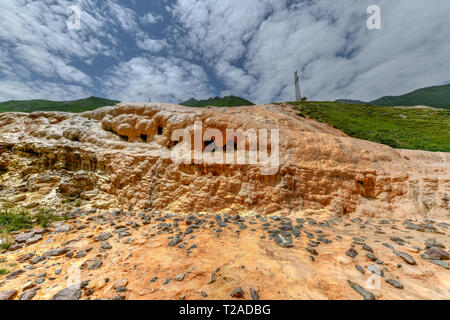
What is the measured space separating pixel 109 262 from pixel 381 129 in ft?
116

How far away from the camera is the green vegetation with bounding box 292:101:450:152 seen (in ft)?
62.6

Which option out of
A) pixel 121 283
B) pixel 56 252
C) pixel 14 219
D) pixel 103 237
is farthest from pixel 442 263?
pixel 14 219

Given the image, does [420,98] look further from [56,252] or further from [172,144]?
[56,252]

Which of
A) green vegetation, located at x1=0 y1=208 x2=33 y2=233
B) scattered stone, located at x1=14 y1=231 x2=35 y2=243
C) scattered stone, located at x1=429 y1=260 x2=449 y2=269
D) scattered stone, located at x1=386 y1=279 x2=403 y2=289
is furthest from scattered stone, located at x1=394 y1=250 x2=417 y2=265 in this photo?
green vegetation, located at x1=0 y1=208 x2=33 y2=233

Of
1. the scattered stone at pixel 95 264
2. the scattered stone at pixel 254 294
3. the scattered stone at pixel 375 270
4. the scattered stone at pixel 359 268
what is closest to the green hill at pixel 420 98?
the scattered stone at pixel 375 270

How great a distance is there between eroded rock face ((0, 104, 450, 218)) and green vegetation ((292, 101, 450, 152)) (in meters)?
14.5

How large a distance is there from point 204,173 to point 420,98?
6434 inches

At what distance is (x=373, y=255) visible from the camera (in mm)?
3699

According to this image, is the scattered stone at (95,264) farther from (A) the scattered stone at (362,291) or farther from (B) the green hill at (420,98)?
(B) the green hill at (420,98)

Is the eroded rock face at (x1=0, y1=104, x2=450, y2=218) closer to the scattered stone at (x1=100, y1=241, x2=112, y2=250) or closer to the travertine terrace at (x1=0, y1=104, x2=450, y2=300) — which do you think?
the travertine terrace at (x1=0, y1=104, x2=450, y2=300)

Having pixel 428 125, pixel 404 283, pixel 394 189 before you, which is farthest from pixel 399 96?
pixel 404 283

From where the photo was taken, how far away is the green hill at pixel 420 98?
91.8m

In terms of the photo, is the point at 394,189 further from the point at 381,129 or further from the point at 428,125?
the point at 428,125

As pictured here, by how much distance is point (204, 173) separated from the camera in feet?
27.1
